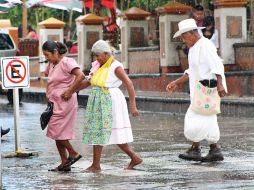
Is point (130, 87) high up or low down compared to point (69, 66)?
down

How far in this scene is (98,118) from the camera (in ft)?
41.7

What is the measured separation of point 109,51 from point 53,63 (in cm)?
74

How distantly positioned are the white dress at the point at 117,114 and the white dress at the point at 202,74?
1200 millimetres

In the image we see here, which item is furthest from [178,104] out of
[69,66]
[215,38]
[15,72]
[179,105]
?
[69,66]

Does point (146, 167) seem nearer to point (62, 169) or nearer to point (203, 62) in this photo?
point (62, 169)

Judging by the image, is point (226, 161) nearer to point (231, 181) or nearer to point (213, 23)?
point (231, 181)

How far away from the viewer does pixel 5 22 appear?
39.4 metres

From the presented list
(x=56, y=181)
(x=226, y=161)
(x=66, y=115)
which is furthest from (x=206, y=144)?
(x=56, y=181)

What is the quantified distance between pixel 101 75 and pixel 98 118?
0.50 m

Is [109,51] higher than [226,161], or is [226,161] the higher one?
[109,51]

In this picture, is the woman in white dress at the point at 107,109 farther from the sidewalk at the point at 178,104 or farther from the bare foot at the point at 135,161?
the sidewalk at the point at 178,104

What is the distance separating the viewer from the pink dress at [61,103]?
42.4ft

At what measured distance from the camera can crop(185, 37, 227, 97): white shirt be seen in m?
13.5

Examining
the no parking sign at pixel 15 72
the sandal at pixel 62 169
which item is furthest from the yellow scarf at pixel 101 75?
the no parking sign at pixel 15 72
